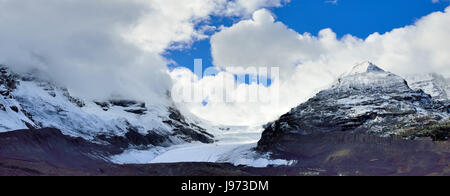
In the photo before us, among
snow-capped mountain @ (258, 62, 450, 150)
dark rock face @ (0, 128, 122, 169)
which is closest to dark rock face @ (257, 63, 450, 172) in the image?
snow-capped mountain @ (258, 62, 450, 150)

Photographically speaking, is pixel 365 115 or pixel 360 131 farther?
pixel 365 115

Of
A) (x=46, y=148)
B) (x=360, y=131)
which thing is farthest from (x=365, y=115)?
(x=46, y=148)

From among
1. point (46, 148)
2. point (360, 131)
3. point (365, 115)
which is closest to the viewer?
point (46, 148)

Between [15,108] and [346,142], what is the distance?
124431 mm

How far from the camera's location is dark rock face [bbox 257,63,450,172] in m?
134

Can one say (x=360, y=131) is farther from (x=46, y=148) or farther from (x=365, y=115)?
(x=46, y=148)

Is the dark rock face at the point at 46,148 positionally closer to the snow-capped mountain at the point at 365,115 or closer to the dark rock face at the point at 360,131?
the dark rock face at the point at 360,131

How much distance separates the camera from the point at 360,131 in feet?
552

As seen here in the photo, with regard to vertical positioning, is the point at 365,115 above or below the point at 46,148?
above

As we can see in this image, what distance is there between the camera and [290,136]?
179500 mm

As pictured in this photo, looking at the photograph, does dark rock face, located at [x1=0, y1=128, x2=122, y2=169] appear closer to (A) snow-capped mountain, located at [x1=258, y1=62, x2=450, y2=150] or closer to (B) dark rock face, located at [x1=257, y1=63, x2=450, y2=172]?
(B) dark rock face, located at [x1=257, y1=63, x2=450, y2=172]

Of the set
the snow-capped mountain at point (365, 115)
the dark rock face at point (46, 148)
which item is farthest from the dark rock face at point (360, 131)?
the dark rock face at point (46, 148)
